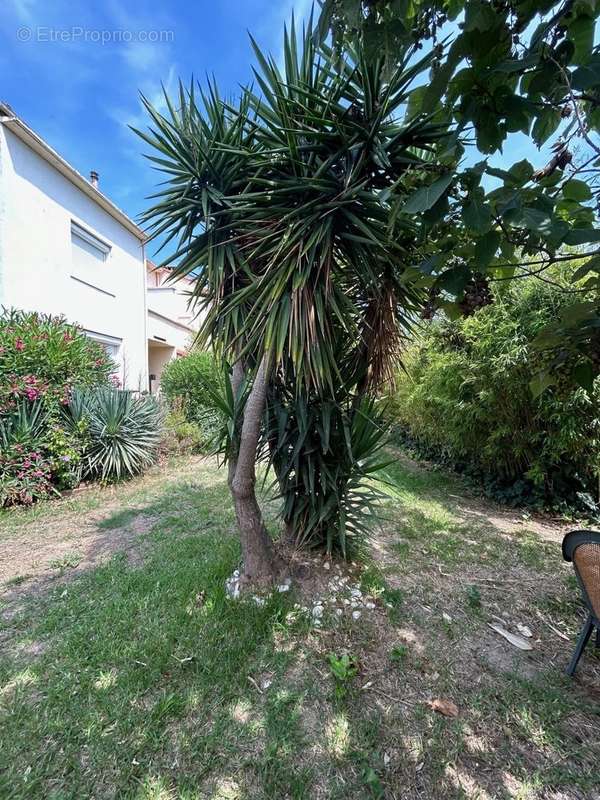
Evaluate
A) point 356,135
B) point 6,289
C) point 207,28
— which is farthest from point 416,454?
point 6,289

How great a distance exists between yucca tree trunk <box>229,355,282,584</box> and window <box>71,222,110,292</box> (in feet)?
23.7

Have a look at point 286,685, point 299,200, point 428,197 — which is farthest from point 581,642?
point 299,200

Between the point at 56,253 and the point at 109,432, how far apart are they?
407cm

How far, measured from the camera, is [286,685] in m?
1.96

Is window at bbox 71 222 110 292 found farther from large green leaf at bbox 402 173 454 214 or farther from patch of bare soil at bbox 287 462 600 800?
large green leaf at bbox 402 173 454 214

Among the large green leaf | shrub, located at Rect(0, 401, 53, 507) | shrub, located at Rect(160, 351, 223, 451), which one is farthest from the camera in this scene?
shrub, located at Rect(160, 351, 223, 451)

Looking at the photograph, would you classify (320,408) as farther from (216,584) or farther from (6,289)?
(6,289)

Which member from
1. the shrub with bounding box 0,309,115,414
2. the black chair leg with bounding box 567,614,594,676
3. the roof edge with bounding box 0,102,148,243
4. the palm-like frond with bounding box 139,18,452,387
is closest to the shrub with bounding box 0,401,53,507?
the shrub with bounding box 0,309,115,414

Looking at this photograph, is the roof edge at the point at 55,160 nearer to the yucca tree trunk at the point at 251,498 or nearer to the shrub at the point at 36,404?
the shrub at the point at 36,404

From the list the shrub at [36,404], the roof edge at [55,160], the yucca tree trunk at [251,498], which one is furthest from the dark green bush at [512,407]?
the shrub at [36,404]

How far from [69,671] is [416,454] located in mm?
7410

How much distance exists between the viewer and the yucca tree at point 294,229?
195 centimetres

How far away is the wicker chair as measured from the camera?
1.96 metres

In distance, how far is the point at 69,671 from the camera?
2.01m
